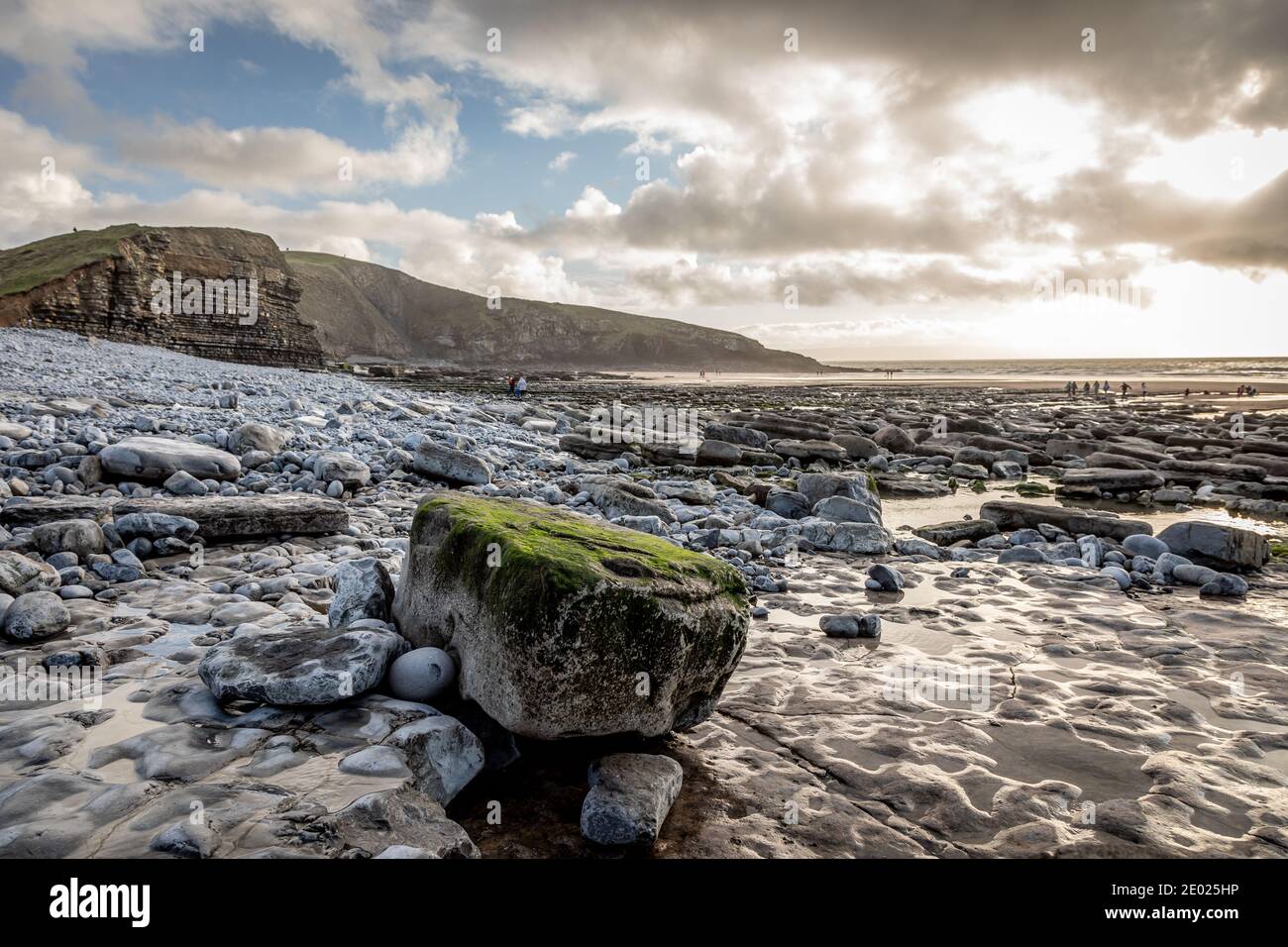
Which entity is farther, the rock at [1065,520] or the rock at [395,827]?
the rock at [1065,520]

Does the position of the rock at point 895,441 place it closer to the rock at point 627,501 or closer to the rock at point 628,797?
the rock at point 627,501

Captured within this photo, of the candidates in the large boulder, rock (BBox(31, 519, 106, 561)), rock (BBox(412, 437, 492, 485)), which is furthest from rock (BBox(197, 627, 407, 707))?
rock (BBox(412, 437, 492, 485))

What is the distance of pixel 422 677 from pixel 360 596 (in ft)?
3.21

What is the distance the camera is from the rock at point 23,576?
419 cm

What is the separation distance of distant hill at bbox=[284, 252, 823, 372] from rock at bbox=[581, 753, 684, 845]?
400 feet

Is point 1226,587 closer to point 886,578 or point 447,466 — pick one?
point 886,578

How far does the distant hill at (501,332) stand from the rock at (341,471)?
115562 millimetres

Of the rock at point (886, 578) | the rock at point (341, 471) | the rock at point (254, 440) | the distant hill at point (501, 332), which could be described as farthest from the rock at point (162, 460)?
the distant hill at point (501, 332)

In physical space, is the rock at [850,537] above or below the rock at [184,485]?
below

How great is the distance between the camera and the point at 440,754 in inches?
116

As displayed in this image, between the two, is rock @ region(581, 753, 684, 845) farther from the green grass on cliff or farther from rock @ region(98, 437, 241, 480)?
the green grass on cliff

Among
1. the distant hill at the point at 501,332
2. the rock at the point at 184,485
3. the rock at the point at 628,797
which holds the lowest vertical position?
the rock at the point at 628,797

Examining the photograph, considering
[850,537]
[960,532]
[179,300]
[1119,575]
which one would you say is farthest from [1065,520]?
[179,300]
